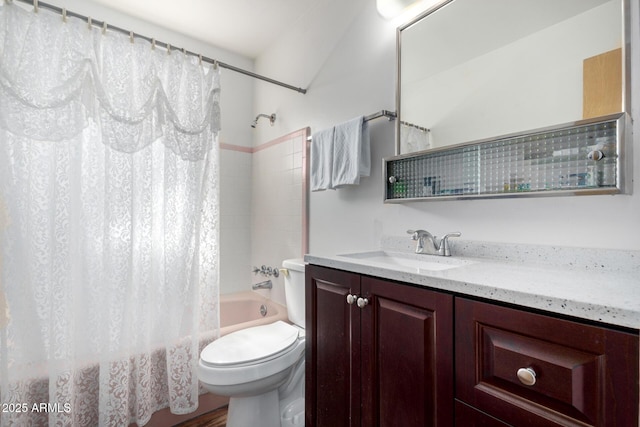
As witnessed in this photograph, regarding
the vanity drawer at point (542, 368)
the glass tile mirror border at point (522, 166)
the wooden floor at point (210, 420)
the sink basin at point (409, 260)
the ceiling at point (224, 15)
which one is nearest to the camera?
the vanity drawer at point (542, 368)

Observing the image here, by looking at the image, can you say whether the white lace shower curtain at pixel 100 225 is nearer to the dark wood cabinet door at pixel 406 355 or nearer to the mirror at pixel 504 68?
the dark wood cabinet door at pixel 406 355

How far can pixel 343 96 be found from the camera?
183cm

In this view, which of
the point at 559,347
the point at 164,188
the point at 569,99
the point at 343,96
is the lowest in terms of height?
the point at 559,347

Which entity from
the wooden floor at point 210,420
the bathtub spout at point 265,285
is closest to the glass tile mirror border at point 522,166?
the bathtub spout at point 265,285

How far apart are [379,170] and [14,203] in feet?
5.35

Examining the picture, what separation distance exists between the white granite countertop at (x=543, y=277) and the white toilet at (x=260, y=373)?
1.70 feet

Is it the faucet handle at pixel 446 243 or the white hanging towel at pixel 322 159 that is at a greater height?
the white hanging towel at pixel 322 159

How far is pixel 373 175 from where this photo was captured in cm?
163

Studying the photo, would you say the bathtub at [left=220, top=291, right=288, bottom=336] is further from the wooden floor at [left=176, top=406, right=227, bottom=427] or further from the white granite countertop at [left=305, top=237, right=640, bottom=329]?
the white granite countertop at [left=305, top=237, right=640, bottom=329]

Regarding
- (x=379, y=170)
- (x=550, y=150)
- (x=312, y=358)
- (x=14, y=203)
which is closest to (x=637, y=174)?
(x=550, y=150)

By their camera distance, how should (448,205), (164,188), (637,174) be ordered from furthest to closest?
(164,188)
(448,205)
(637,174)

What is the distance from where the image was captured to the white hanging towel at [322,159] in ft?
5.54

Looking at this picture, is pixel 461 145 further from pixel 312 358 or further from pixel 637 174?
pixel 312 358

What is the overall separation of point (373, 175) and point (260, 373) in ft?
3.61
